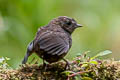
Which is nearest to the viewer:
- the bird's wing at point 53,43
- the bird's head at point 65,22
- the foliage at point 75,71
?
the foliage at point 75,71

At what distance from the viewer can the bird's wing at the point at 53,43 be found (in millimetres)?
3778

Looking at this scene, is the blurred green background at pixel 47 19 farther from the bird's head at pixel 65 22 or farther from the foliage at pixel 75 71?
the foliage at pixel 75 71

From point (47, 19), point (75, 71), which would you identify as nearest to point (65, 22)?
point (47, 19)

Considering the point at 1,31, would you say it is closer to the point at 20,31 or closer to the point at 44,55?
the point at 20,31

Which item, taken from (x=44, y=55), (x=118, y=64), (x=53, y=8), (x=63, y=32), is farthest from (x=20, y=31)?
(x=118, y=64)

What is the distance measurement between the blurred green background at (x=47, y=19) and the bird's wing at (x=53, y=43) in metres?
1.22

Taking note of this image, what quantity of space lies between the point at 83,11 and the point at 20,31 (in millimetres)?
1168

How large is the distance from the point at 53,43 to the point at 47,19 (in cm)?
169

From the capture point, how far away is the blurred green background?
5312 mm

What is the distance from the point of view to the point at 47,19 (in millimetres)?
5508

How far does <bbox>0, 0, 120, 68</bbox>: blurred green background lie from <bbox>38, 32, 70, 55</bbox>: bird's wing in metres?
1.22

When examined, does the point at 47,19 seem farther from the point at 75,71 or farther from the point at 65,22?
the point at 75,71

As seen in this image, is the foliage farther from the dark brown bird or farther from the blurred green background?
the blurred green background

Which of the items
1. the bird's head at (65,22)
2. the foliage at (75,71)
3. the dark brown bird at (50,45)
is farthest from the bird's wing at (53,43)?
the bird's head at (65,22)
